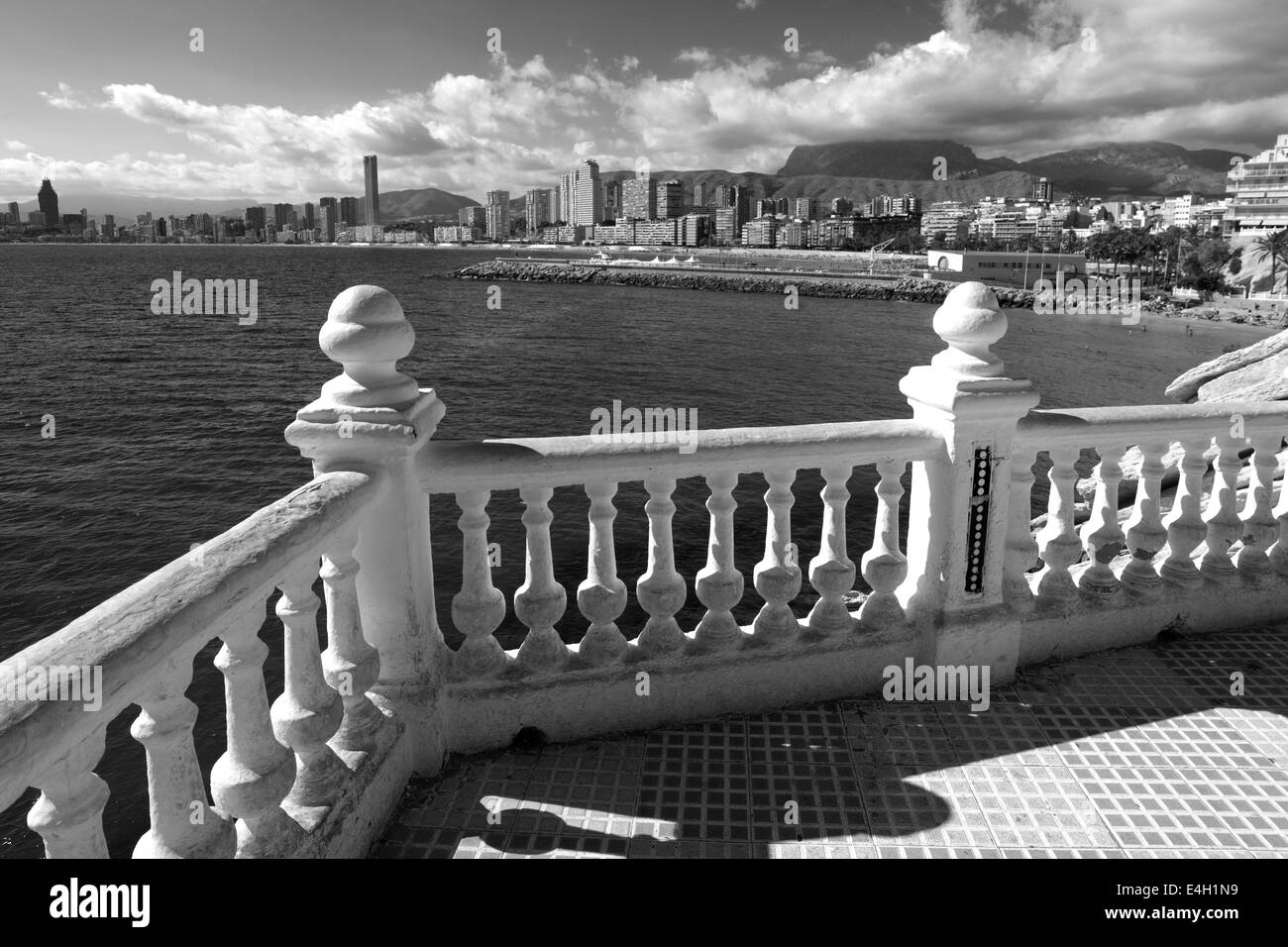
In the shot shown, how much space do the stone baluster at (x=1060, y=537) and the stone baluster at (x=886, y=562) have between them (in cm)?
85

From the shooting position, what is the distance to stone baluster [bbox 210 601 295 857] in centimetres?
251

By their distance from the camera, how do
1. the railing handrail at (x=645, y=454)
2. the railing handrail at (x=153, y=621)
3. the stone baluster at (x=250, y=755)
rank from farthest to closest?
the railing handrail at (x=645, y=454) → the stone baluster at (x=250, y=755) → the railing handrail at (x=153, y=621)

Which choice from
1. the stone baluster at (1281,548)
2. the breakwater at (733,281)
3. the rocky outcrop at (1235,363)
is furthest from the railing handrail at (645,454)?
the breakwater at (733,281)

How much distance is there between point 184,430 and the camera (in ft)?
94.4

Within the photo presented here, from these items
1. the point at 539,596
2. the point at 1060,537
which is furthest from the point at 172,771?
the point at 1060,537

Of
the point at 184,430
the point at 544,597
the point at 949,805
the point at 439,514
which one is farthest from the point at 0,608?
the point at 949,805

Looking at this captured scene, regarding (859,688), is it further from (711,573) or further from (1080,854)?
(1080,854)

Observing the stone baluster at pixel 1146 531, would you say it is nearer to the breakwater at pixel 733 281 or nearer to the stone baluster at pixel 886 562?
the stone baluster at pixel 886 562

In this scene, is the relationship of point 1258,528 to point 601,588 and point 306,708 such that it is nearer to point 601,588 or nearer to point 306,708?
point 601,588

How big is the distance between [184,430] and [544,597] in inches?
1133

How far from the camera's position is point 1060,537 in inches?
186

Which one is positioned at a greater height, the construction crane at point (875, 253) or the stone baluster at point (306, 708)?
the construction crane at point (875, 253)

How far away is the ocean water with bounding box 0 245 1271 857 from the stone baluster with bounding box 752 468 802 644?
8502 millimetres

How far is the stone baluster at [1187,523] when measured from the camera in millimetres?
4953
